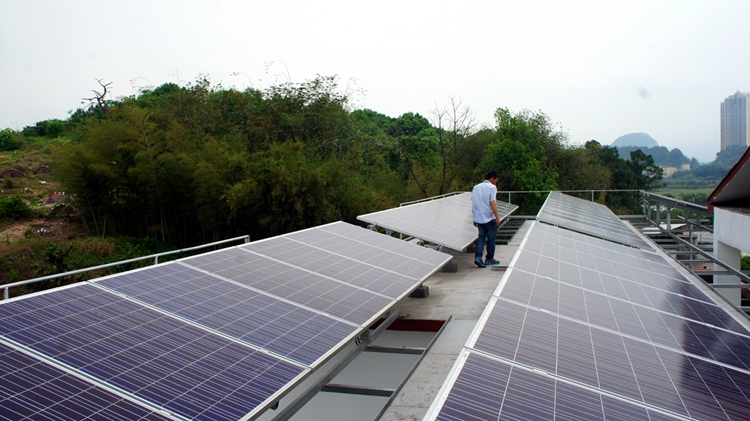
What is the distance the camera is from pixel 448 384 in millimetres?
3438

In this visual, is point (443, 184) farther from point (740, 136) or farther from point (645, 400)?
point (645, 400)

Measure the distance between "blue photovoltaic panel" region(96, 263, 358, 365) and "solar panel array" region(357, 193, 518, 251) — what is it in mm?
5603

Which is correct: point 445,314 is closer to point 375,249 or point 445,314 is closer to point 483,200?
point 375,249

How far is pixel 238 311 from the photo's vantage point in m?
5.53

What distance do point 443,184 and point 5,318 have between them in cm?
3592

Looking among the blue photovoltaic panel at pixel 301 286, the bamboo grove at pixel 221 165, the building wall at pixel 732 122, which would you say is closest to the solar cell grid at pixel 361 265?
the blue photovoltaic panel at pixel 301 286

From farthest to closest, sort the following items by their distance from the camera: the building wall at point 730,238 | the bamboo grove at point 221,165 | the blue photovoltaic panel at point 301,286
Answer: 1. the bamboo grove at point 221,165
2. the building wall at point 730,238
3. the blue photovoltaic panel at point 301,286

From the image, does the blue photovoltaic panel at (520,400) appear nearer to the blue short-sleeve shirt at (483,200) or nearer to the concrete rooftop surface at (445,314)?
the concrete rooftop surface at (445,314)

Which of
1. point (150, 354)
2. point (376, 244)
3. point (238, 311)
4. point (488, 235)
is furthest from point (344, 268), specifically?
point (488, 235)

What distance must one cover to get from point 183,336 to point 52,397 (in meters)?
1.31

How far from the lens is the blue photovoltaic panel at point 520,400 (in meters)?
3.21

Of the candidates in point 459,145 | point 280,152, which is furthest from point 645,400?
point 459,145

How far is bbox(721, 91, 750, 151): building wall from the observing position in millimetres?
45250

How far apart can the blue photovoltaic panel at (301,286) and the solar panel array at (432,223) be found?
4.31 meters
